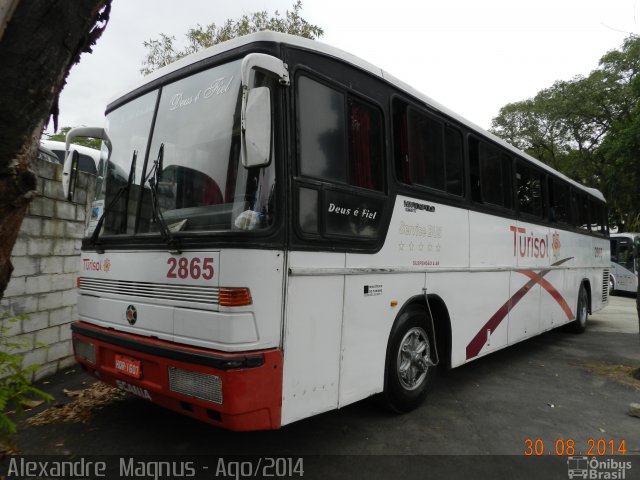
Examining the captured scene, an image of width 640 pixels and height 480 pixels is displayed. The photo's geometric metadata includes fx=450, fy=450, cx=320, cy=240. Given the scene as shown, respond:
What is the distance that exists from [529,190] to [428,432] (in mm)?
4522

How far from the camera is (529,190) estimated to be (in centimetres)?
696

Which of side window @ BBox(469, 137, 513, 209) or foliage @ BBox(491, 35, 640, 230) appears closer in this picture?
side window @ BBox(469, 137, 513, 209)

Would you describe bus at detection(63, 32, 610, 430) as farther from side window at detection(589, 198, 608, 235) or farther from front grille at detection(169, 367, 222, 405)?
side window at detection(589, 198, 608, 235)

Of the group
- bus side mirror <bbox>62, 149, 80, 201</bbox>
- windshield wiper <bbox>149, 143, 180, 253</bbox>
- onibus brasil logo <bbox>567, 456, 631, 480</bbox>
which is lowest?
onibus brasil logo <bbox>567, 456, 631, 480</bbox>

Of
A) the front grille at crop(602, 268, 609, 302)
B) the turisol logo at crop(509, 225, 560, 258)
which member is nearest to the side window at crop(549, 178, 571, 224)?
the turisol logo at crop(509, 225, 560, 258)

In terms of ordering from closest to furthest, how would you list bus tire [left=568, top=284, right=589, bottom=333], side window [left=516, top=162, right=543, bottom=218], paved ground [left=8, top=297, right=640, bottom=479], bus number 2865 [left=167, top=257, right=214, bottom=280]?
bus number 2865 [left=167, top=257, right=214, bottom=280]
paved ground [left=8, top=297, right=640, bottom=479]
side window [left=516, top=162, right=543, bottom=218]
bus tire [left=568, top=284, right=589, bottom=333]

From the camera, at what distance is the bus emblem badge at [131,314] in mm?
3294

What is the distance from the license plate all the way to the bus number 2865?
0.72 metres

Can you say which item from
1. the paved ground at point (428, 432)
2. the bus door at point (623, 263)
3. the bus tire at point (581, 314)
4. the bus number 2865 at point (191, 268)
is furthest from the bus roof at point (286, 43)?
the bus door at point (623, 263)

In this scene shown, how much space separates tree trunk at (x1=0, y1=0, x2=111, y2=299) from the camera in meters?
1.76

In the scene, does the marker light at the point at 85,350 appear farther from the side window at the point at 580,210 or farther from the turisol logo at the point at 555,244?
the side window at the point at 580,210

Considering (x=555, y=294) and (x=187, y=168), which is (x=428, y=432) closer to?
(x=187, y=168)

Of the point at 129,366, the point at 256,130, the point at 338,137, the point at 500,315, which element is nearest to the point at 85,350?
the point at 129,366

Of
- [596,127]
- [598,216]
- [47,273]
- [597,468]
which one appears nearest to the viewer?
[597,468]
